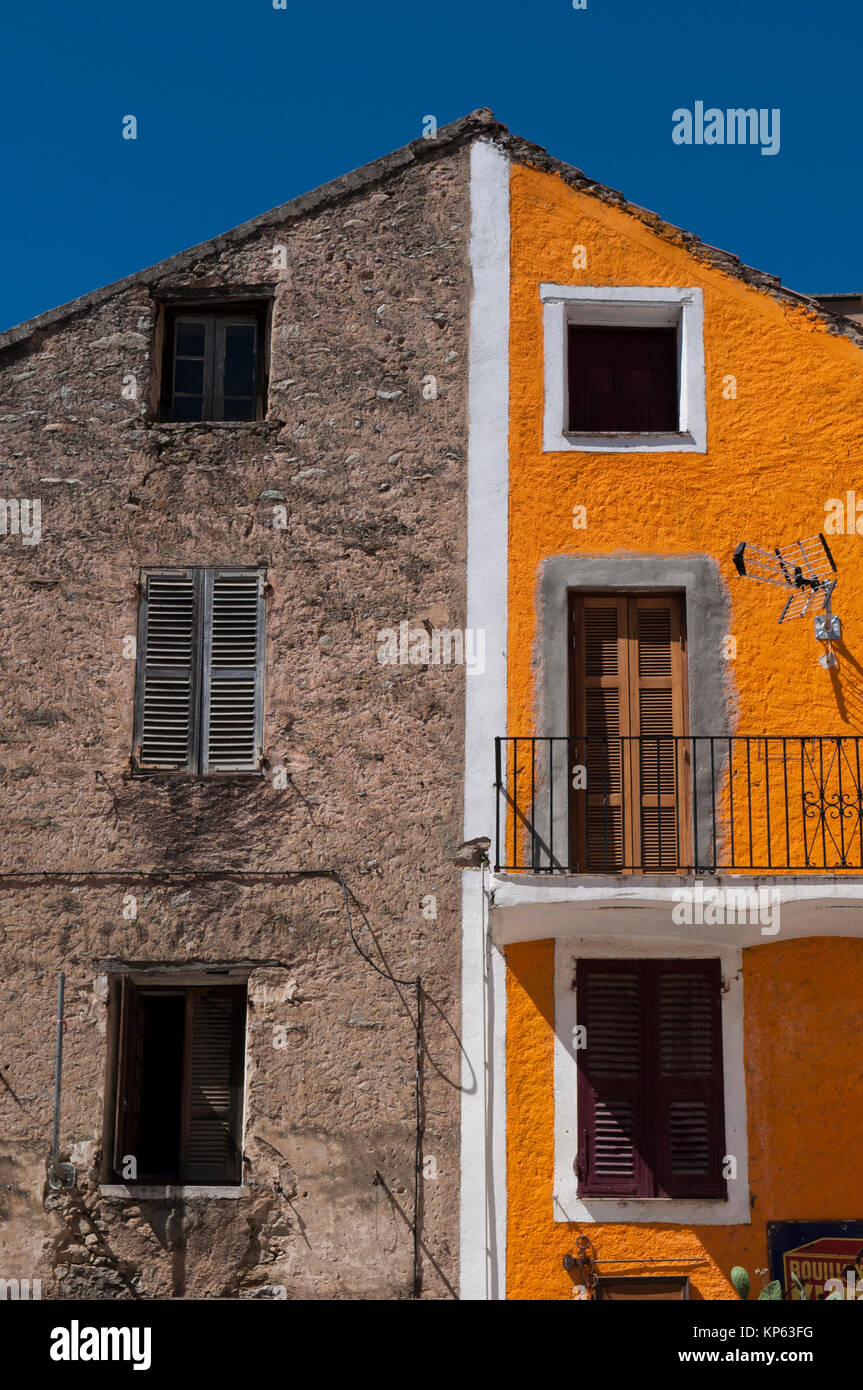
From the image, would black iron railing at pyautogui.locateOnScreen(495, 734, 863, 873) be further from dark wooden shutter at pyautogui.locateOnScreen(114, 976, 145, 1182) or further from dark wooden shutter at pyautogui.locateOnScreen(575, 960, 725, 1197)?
dark wooden shutter at pyautogui.locateOnScreen(114, 976, 145, 1182)

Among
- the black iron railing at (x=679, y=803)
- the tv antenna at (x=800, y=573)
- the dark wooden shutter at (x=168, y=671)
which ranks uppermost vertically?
the tv antenna at (x=800, y=573)

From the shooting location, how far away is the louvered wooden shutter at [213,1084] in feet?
39.5

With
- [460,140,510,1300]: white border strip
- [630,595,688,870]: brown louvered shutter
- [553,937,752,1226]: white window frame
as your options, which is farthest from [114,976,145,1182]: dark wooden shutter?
[630,595,688,870]: brown louvered shutter

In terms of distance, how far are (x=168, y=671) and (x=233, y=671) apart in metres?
0.46

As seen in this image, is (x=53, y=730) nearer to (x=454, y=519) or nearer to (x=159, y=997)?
(x=159, y=997)

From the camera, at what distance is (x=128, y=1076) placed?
12.2 meters

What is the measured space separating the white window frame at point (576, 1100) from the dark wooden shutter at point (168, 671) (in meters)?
2.96

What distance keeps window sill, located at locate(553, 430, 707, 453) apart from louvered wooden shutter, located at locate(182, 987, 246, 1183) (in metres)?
4.48

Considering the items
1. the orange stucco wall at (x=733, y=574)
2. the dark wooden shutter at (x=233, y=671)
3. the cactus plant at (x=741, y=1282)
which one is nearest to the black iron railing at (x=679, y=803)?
the orange stucco wall at (x=733, y=574)

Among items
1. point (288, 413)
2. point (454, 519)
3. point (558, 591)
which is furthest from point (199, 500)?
point (558, 591)

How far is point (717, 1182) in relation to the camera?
11742mm

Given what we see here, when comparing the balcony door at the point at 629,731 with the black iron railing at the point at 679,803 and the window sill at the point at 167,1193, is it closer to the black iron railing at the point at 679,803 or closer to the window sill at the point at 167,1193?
the black iron railing at the point at 679,803

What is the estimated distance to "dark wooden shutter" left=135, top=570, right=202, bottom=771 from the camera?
41.3 feet

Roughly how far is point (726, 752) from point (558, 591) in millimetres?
1607
